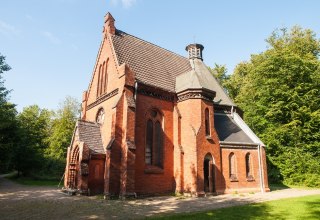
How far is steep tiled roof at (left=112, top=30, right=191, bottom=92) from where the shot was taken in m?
20.2

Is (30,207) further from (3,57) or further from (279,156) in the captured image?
(279,156)

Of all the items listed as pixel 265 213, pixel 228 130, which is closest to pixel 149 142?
pixel 228 130

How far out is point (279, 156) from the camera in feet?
89.8

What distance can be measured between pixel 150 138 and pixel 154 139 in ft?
1.01

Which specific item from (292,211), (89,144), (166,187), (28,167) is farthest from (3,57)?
(292,211)

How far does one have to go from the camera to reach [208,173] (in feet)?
62.9

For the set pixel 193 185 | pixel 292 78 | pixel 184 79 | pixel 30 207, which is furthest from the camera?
pixel 292 78

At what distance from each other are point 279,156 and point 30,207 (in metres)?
24.0

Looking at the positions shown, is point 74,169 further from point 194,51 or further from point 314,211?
point 194,51

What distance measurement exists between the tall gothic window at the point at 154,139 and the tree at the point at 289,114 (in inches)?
576

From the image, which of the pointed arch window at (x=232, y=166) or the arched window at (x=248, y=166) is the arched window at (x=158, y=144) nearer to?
the pointed arch window at (x=232, y=166)

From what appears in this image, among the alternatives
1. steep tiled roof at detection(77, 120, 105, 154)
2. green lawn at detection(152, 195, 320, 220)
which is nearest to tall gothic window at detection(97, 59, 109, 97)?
steep tiled roof at detection(77, 120, 105, 154)

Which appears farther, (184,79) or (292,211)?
(184,79)

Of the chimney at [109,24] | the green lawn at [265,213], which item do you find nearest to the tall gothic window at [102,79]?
the chimney at [109,24]
